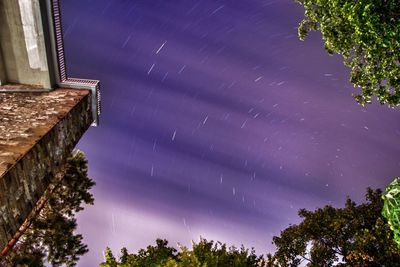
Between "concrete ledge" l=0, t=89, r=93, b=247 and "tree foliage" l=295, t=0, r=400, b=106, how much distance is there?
9.64 m

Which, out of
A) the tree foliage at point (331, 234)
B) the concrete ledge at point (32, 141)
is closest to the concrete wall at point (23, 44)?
the concrete ledge at point (32, 141)

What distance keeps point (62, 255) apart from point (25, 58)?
847 centimetres

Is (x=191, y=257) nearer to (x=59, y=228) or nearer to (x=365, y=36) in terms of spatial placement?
(x=59, y=228)

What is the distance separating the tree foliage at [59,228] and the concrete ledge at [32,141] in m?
2.57

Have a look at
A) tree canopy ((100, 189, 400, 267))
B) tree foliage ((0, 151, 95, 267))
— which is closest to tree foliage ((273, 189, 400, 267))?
tree canopy ((100, 189, 400, 267))

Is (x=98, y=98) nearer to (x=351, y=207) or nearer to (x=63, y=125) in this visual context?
(x=63, y=125)

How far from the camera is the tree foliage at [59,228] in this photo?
39.4 feet

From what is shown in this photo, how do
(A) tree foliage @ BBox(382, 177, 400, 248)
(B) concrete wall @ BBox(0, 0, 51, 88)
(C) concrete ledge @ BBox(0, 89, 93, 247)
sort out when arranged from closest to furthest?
1. (A) tree foliage @ BBox(382, 177, 400, 248)
2. (C) concrete ledge @ BBox(0, 89, 93, 247)
3. (B) concrete wall @ BBox(0, 0, 51, 88)

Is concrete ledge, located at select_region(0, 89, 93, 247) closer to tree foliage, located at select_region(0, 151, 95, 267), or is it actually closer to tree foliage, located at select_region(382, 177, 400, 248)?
tree foliage, located at select_region(0, 151, 95, 267)

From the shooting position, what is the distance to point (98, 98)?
13836mm

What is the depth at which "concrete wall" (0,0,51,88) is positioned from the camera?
11.1m

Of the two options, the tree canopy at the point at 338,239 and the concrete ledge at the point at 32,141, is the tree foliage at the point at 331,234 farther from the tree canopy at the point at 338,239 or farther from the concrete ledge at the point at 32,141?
the concrete ledge at the point at 32,141

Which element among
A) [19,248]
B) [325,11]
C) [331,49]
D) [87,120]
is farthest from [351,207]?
[19,248]

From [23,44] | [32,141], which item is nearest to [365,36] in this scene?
[32,141]
